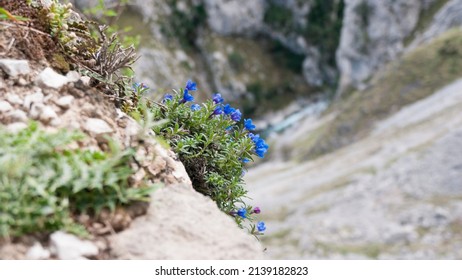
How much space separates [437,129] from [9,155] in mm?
47327

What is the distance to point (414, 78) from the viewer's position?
67.4 metres

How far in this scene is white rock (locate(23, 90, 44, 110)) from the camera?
4.04 m

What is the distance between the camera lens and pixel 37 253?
324cm

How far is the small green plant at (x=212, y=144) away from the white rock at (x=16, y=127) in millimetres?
1613

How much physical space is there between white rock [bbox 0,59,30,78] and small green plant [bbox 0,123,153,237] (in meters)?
0.83

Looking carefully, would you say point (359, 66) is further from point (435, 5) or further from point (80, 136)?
point (80, 136)

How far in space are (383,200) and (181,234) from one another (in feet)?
115

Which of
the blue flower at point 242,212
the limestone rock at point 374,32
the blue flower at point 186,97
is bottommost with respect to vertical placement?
the blue flower at point 242,212

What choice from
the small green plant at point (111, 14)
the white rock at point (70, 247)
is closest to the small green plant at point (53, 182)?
the white rock at point (70, 247)

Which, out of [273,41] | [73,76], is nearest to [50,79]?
[73,76]

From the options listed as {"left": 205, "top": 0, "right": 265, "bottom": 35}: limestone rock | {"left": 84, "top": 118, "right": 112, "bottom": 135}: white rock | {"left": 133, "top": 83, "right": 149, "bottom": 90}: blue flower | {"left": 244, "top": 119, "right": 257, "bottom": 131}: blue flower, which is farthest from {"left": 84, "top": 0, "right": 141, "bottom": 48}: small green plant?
{"left": 205, "top": 0, "right": 265, "bottom": 35}: limestone rock

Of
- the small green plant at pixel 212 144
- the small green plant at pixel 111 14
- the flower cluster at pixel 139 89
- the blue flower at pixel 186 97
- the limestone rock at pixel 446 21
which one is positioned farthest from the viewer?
the limestone rock at pixel 446 21

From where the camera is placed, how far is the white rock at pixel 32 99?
4.04 meters

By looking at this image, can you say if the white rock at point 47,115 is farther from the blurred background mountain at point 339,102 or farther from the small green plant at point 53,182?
the blurred background mountain at point 339,102
